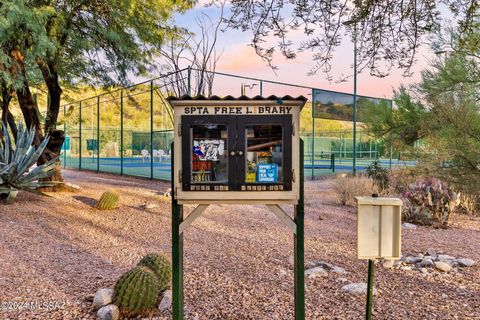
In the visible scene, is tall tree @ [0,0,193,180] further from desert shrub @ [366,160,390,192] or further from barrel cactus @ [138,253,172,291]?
desert shrub @ [366,160,390,192]

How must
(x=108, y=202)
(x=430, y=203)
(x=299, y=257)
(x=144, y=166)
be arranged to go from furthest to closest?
(x=144, y=166)
(x=108, y=202)
(x=430, y=203)
(x=299, y=257)

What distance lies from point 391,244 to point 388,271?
8.14 feet

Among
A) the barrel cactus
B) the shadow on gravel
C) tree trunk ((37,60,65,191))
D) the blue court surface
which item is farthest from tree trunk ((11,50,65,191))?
the barrel cactus

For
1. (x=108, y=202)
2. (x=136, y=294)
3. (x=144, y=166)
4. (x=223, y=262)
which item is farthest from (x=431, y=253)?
(x=144, y=166)

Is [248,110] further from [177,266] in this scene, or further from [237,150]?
[177,266]

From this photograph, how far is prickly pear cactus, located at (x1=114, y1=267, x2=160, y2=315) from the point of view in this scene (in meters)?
3.55

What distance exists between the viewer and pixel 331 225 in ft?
26.1

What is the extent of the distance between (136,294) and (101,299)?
35 cm

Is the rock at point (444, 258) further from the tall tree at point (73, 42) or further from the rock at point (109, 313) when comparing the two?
the tall tree at point (73, 42)

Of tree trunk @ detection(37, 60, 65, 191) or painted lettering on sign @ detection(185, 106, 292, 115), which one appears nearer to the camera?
painted lettering on sign @ detection(185, 106, 292, 115)

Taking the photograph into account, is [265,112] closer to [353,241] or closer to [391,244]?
[391,244]

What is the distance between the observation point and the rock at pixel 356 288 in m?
4.21

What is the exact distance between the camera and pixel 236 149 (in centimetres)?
273

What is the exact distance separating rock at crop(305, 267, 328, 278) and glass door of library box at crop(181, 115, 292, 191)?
7.74 ft
